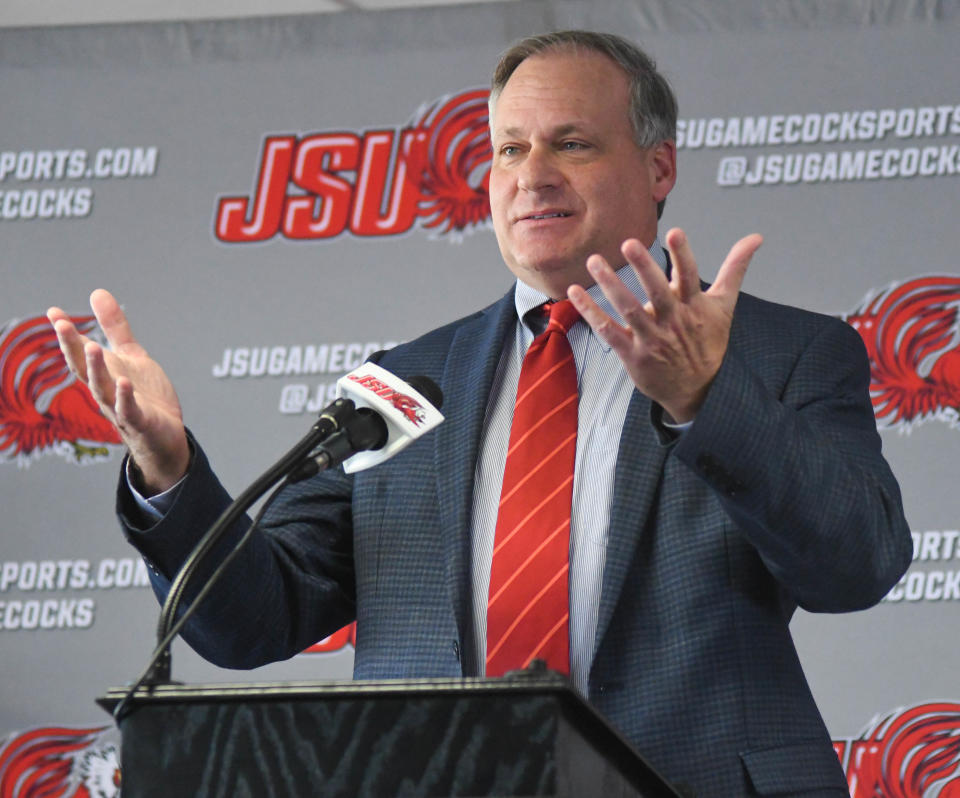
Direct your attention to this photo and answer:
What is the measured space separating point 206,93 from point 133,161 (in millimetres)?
304

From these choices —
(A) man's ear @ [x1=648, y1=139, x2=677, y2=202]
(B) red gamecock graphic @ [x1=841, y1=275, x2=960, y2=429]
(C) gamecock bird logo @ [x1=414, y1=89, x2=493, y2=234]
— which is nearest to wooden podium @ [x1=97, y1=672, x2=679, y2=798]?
(A) man's ear @ [x1=648, y1=139, x2=677, y2=202]

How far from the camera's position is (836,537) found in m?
1.78

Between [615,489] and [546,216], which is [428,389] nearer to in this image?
[615,489]

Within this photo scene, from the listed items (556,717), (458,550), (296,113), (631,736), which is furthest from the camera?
(296,113)

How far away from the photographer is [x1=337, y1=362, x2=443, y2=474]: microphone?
5.81 feet

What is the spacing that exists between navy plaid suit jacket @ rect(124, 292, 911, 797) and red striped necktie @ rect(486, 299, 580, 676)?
0.05m

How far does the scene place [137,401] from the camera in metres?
1.81

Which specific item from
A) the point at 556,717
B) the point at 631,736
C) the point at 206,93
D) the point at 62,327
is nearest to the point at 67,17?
the point at 206,93

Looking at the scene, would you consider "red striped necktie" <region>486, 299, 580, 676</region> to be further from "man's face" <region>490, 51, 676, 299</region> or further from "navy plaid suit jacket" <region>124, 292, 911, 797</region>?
"man's face" <region>490, 51, 676, 299</region>

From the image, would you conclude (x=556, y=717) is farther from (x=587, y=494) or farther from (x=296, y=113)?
(x=296, y=113)

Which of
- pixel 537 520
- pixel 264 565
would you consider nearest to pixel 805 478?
pixel 537 520

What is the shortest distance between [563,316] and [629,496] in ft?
1.38

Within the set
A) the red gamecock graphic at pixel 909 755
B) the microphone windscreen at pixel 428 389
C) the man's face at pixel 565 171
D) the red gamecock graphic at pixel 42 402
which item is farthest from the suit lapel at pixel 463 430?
the red gamecock graphic at pixel 42 402

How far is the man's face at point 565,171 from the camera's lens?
7.85 ft
